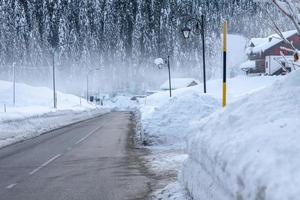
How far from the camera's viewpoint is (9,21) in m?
132

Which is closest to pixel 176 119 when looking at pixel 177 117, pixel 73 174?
pixel 177 117

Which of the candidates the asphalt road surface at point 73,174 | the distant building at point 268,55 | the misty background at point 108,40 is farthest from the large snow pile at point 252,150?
the misty background at point 108,40

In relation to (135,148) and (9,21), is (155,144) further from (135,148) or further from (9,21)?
(9,21)

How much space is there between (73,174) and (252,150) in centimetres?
756

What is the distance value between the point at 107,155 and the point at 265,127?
1069 centimetres

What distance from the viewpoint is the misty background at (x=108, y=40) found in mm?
131250

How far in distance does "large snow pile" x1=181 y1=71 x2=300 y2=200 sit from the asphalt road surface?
2144mm

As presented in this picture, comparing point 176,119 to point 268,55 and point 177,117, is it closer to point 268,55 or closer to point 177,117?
point 177,117

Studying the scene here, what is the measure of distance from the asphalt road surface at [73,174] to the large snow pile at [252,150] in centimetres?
→ 214

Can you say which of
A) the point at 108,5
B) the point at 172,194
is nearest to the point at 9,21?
the point at 108,5

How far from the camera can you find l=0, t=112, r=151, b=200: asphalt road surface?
920cm

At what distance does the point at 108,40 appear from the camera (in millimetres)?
146750

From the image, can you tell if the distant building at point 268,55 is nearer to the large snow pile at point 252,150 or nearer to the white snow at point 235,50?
the white snow at point 235,50

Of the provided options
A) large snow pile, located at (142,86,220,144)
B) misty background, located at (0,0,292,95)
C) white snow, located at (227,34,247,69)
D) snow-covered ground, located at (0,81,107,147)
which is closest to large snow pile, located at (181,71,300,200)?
large snow pile, located at (142,86,220,144)
